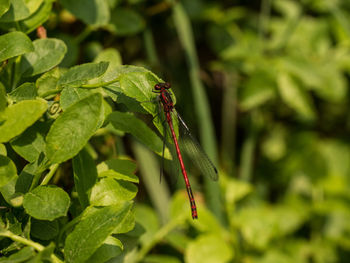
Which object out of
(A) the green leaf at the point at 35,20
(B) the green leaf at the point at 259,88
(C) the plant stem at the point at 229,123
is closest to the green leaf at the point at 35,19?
(A) the green leaf at the point at 35,20

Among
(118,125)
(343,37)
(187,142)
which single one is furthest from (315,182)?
(118,125)

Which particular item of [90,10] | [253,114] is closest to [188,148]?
[90,10]

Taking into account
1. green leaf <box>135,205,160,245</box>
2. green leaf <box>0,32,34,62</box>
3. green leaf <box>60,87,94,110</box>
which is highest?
green leaf <box>0,32,34,62</box>

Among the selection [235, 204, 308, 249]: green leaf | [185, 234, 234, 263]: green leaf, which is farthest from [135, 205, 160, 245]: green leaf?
[235, 204, 308, 249]: green leaf

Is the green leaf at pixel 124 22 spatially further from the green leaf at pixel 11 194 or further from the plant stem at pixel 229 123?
the plant stem at pixel 229 123

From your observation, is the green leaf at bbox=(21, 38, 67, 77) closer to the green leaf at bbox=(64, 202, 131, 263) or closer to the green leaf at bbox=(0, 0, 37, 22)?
the green leaf at bbox=(0, 0, 37, 22)

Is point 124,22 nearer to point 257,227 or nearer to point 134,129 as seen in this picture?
point 134,129
